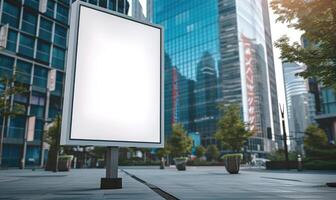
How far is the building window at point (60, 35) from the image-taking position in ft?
151

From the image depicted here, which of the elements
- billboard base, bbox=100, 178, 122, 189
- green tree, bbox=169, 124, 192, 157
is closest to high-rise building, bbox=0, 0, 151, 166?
green tree, bbox=169, 124, 192, 157

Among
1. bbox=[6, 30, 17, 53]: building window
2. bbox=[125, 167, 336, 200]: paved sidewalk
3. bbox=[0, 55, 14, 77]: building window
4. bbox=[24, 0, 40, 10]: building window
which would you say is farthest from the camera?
bbox=[24, 0, 40, 10]: building window

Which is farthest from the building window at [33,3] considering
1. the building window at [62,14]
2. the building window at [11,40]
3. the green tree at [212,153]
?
the green tree at [212,153]

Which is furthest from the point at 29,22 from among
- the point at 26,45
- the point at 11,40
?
the point at 11,40

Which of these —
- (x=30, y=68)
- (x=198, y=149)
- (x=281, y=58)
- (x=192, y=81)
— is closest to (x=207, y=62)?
(x=192, y=81)

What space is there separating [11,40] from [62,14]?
11175 millimetres

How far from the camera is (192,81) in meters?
104

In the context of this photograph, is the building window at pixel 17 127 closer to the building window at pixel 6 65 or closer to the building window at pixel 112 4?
the building window at pixel 6 65

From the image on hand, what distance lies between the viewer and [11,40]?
3891 centimetres

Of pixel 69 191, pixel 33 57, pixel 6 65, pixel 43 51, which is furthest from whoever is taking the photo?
pixel 43 51

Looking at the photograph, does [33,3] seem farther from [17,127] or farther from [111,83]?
[111,83]

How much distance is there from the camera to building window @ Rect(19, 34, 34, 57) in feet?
132

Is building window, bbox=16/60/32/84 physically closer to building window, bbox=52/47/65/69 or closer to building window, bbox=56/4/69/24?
building window, bbox=52/47/65/69

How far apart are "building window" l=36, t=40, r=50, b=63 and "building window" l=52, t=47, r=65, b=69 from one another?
4.63 ft
